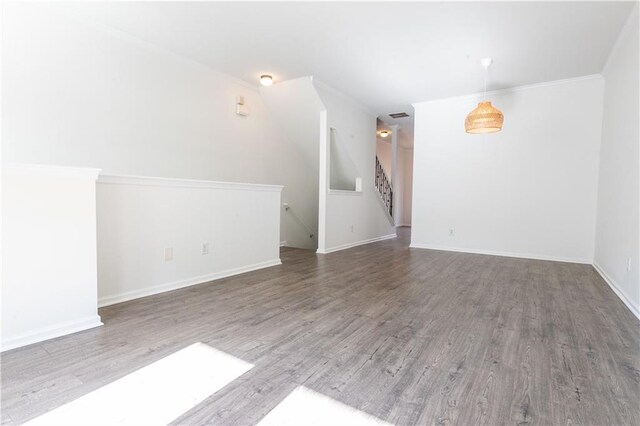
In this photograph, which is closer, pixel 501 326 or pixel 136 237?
pixel 501 326

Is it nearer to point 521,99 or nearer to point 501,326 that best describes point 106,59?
point 501,326

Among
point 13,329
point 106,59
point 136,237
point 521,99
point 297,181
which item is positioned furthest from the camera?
point 297,181

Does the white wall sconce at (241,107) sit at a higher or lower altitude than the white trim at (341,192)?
higher

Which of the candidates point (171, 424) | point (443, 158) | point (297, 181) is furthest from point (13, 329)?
point (443, 158)

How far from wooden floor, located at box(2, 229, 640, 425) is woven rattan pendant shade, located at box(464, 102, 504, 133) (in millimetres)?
1905

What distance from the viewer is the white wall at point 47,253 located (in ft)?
6.13

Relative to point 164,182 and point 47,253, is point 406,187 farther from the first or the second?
point 47,253

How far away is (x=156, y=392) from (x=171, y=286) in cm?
174

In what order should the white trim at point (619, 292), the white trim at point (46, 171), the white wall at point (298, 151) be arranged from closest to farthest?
the white trim at point (46, 171) < the white trim at point (619, 292) < the white wall at point (298, 151)

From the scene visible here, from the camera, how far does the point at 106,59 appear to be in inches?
137

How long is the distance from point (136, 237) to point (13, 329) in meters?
1.03

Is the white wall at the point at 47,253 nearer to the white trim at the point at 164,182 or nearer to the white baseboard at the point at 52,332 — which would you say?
the white baseboard at the point at 52,332

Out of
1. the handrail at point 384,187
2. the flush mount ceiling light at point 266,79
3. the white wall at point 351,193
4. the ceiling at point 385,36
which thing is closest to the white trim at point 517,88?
the ceiling at point 385,36

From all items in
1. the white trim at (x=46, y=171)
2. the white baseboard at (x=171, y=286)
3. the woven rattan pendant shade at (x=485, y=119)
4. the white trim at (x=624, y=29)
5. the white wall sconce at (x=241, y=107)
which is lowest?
the white baseboard at (x=171, y=286)
